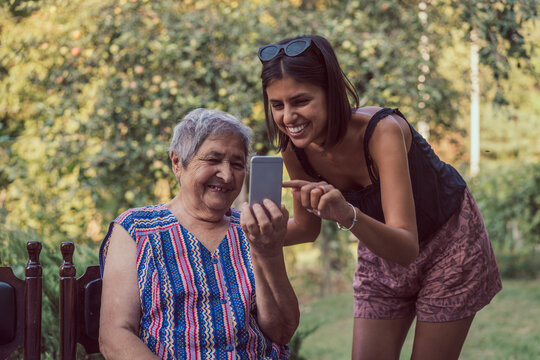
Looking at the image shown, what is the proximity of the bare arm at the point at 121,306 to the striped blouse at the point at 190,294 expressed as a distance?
3 centimetres

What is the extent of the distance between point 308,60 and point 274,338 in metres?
1.04

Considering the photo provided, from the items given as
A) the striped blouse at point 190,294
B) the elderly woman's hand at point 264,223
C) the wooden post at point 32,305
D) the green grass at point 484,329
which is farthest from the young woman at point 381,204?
the green grass at point 484,329

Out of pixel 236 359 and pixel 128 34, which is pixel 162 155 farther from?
pixel 236 359

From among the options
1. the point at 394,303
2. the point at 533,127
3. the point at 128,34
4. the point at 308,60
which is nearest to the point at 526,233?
the point at 128,34

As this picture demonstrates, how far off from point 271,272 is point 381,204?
560 mm

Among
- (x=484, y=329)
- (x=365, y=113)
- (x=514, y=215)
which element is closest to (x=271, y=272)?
(x=365, y=113)

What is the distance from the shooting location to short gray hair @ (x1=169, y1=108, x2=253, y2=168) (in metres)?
2.41

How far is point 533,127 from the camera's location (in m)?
21.4

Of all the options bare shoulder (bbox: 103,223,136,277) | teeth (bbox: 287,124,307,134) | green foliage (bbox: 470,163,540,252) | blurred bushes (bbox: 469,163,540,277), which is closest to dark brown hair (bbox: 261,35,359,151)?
teeth (bbox: 287,124,307,134)

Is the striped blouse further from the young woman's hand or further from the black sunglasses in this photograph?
the black sunglasses

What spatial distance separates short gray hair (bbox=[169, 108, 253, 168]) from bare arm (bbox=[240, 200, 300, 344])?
0.48 m

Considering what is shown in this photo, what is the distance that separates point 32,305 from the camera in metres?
2.27

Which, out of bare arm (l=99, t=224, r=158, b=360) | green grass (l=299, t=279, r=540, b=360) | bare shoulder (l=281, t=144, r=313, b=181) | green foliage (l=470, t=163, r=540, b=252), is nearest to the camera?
bare arm (l=99, t=224, r=158, b=360)

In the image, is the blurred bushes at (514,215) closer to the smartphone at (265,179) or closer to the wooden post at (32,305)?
the smartphone at (265,179)
